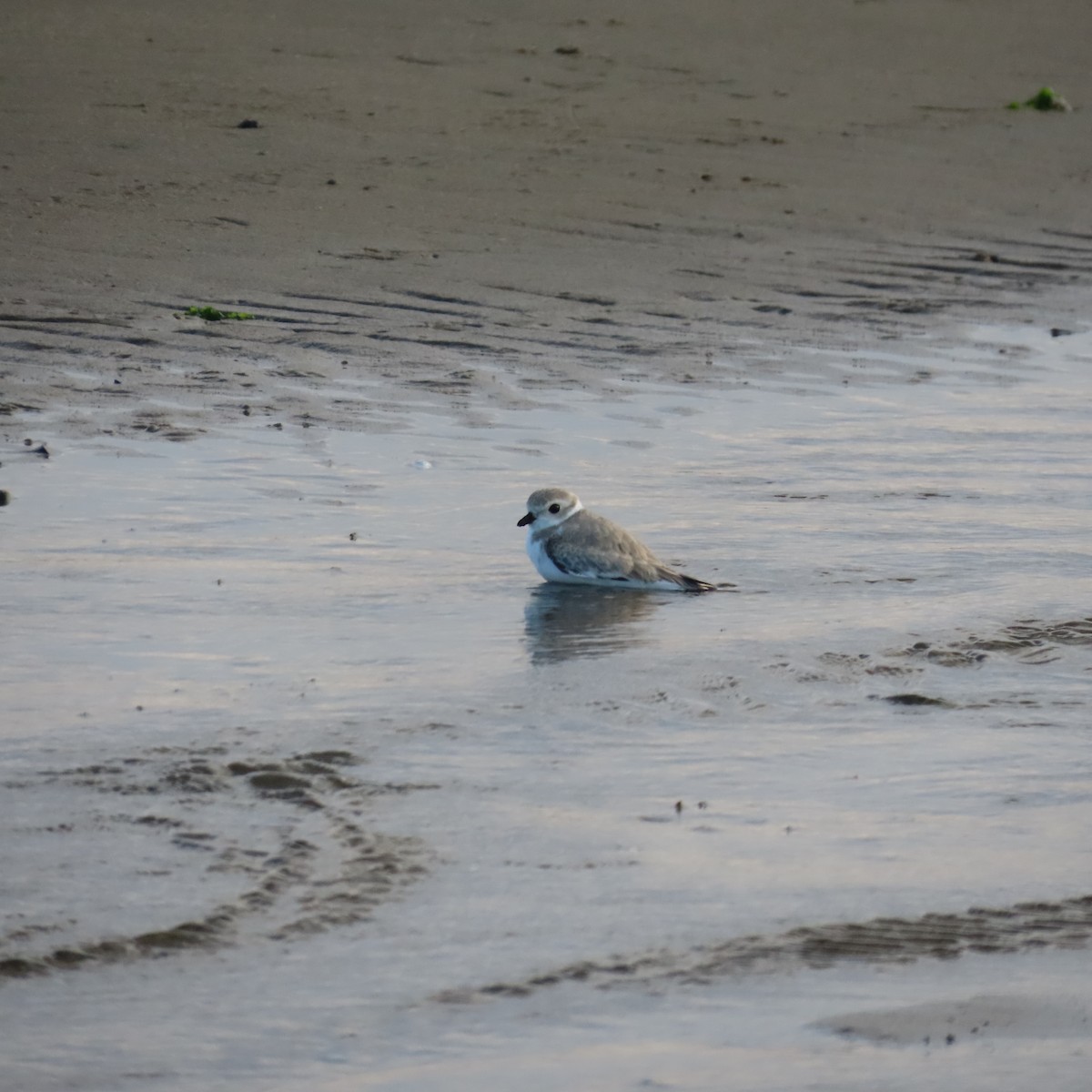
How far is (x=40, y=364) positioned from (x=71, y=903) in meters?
5.65

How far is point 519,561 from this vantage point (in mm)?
7305

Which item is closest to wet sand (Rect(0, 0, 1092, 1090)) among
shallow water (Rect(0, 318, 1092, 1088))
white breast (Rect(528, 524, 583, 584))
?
shallow water (Rect(0, 318, 1092, 1088))

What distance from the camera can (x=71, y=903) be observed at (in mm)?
4258

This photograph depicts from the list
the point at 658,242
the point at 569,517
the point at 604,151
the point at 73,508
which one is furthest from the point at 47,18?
the point at 569,517

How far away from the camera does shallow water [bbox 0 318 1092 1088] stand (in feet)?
12.9

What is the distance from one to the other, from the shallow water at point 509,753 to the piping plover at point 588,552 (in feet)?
0.28

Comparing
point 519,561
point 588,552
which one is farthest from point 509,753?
point 519,561

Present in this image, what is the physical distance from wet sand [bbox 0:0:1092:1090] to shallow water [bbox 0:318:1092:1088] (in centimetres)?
2

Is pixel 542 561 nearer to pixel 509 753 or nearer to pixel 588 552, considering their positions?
pixel 588 552

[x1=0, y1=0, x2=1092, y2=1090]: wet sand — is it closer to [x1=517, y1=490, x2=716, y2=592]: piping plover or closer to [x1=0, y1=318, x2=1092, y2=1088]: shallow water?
[x1=0, y1=318, x2=1092, y2=1088]: shallow water

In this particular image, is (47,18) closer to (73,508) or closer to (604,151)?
(604,151)

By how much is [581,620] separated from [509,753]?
4.88ft

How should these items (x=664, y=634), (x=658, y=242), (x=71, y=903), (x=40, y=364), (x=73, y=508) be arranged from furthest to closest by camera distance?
(x=658, y=242)
(x=40, y=364)
(x=73, y=508)
(x=664, y=634)
(x=71, y=903)

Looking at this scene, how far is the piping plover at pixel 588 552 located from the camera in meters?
6.93
